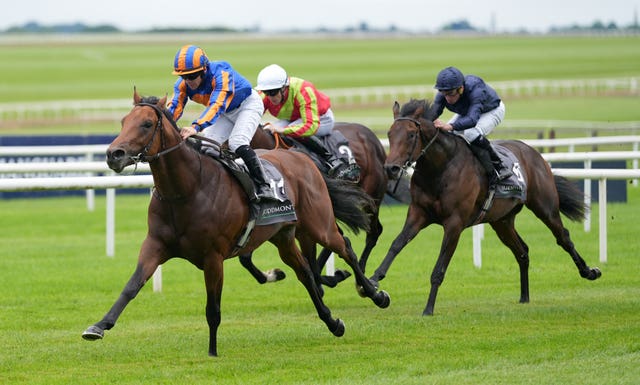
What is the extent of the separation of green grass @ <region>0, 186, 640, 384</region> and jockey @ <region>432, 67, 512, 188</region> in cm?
100

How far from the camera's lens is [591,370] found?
20.3 feet

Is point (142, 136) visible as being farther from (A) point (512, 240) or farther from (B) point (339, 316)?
(A) point (512, 240)

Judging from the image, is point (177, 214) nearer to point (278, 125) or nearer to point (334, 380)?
point (334, 380)

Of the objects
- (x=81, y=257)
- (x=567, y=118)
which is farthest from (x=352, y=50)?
(x=81, y=257)

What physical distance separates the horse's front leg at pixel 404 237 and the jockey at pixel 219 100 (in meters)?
1.45

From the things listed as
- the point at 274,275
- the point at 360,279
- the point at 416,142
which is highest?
the point at 416,142

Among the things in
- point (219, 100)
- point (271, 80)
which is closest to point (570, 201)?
point (271, 80)

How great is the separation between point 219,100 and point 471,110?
2.31m

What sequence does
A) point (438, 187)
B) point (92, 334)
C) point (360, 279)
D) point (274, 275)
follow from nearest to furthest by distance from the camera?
point (92, 334) → point (360, 279) → point (438, 187) → point (274, 275)

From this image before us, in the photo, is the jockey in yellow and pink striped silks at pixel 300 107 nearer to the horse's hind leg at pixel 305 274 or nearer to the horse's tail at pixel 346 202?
the horse's tail at pixel 346 202

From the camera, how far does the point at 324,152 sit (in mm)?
9695

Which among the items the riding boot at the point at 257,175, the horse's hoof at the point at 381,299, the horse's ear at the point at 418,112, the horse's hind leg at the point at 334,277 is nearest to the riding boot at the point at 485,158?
the horse's ear at the point at 418,112

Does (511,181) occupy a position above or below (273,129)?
below

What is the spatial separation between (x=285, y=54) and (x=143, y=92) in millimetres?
31687
